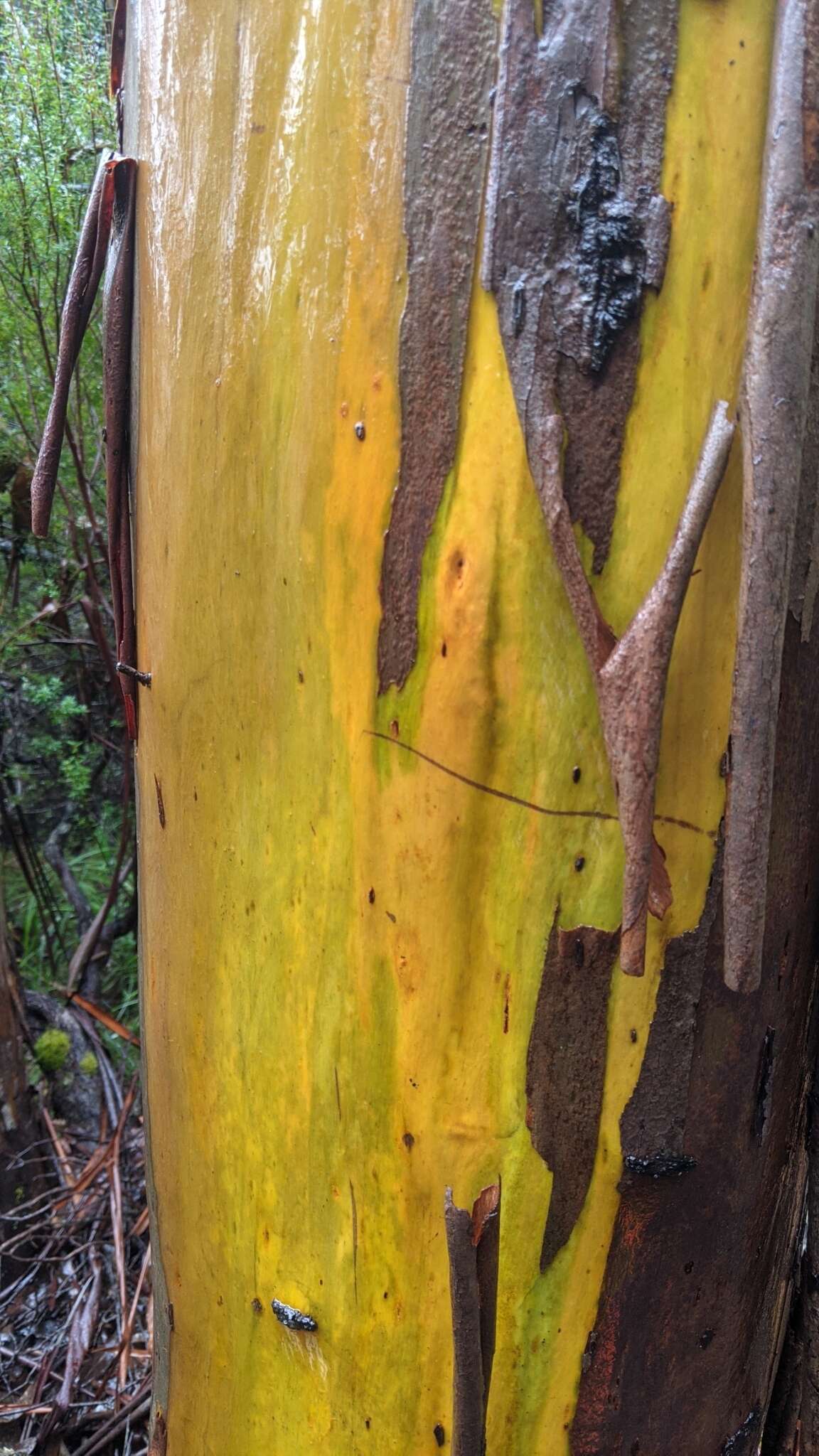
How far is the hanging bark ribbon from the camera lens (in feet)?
2.85

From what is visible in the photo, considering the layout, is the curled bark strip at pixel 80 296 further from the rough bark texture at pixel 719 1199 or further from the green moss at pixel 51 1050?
the green moss at pixel 51 1050

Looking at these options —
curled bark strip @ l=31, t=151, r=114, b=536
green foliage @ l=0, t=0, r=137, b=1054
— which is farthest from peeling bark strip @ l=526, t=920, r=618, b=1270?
green foliage @ l=0, t=0, r=137, b=1054

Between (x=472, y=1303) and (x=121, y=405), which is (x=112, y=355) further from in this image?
(x=472, y=1303)

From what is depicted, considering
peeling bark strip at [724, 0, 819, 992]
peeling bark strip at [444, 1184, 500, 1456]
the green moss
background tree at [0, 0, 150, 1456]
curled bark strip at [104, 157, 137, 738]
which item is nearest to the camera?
peeling bark strip at [724, 0, 819, 992]

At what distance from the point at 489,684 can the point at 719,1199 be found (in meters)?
0.49

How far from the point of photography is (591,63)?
61 cm

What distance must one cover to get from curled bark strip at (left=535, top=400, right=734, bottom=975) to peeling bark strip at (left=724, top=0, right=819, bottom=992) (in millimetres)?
33

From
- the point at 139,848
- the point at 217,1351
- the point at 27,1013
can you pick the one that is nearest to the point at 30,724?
the point at 27,1013

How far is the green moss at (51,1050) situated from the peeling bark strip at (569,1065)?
215cm

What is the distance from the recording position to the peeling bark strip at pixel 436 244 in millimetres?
627

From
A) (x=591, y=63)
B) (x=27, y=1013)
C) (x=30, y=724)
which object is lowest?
(x=27, y=1013)

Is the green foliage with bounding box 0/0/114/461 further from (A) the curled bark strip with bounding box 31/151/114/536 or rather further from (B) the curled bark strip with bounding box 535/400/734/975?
(B) the curled bark strip with bounding box 535/400/734/975

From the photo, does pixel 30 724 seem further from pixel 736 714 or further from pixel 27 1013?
pixel 736 714

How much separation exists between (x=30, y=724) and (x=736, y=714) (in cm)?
259
